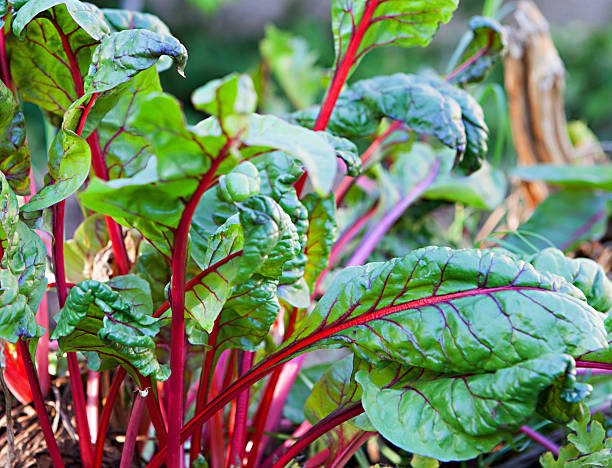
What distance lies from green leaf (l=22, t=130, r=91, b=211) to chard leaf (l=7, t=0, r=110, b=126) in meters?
0.09

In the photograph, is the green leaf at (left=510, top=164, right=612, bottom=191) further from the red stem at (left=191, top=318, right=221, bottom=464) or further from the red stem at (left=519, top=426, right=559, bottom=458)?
the red stem at (left=191, top=318, right=221, bottom=464)

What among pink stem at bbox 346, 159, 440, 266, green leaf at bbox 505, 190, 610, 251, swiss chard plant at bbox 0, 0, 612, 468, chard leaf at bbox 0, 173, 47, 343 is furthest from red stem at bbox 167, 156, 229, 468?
green leaf at bbox 505, 190, 610, 251

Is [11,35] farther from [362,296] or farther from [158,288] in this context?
[362,296]

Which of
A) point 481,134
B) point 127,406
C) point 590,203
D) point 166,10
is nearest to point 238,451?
point 127,406

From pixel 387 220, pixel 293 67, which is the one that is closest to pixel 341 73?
pixel 387 220

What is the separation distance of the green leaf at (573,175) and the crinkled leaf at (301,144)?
0.89 meters

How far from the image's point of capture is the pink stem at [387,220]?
33.7 inches

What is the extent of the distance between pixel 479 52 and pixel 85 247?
579 mm

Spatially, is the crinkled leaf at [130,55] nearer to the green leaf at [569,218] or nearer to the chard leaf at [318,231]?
the chard leaf at [318,231]

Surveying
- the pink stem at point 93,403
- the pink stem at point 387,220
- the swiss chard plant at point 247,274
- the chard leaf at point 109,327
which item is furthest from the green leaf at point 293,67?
the chard leaf at point 109,327

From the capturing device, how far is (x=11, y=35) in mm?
531

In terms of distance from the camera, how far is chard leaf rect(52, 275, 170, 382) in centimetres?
39

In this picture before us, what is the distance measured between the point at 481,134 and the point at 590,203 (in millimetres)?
611

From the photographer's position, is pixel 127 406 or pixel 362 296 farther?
pixel 127 406
